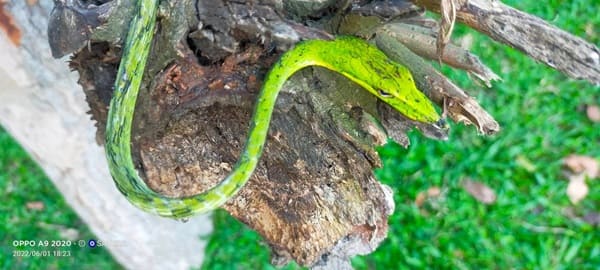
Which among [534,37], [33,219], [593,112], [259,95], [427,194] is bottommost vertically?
[33,219]

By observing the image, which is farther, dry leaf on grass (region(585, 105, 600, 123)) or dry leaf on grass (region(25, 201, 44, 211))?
dry leaf on grass (region(25, 201, 44, 211))

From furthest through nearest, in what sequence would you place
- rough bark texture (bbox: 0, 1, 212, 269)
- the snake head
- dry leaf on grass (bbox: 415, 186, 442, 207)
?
1. dry leaf on grass (bbox: 415, 186, 442, 207)
2. rough bark texture (bbox: 0, 1, 212, 269)
3. the snake head

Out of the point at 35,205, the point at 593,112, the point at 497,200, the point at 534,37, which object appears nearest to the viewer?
the point at 534,37

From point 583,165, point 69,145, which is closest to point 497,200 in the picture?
point 583,165

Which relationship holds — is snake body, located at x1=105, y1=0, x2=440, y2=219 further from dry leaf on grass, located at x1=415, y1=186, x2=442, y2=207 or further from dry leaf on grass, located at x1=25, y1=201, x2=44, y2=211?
dry leaf on grass, located at x1=25, y1=201, x2=44, y2=211

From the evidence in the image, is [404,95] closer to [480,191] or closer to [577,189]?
[480,191]

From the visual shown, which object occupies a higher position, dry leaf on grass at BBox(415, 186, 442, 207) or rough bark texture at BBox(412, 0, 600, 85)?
rough bark texture at BBox(412, 0, 600, 85)

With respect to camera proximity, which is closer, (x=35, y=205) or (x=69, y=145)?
(x=69, y=145)

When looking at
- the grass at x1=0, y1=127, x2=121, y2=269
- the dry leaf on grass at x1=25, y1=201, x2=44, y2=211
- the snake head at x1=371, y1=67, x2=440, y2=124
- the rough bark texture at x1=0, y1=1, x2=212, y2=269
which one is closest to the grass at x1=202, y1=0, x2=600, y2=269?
the rough bark texture at x1=0, y1=1, x2=212, y2=269
